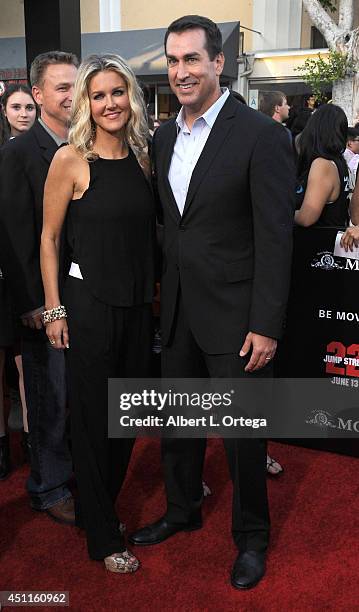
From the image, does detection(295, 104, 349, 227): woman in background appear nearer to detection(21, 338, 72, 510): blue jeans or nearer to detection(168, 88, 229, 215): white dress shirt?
detection(168, 88, 229, 215): white dress shirt

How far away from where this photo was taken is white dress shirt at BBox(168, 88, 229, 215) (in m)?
2.30

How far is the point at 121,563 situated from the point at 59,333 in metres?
0.93

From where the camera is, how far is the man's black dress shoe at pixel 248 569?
2.39m

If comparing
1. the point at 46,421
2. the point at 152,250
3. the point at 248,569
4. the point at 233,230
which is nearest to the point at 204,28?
the point at 233,230

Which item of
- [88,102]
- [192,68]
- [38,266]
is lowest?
[38,266]

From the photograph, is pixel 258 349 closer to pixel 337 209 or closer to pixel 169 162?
pixel 169 162

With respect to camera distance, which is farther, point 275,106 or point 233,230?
point 275,106

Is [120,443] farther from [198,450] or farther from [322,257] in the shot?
[322,257]

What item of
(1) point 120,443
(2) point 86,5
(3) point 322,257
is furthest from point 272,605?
(2) point 86,5

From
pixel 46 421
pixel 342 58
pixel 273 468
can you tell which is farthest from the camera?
pixel 342 58

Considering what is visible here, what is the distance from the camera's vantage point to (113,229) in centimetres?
229

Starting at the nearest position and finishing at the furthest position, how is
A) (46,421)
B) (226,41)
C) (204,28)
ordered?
(204,28)
(46,421)
(226,41)

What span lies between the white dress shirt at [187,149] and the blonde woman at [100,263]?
0.39 feet

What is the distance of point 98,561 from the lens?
100 inches
